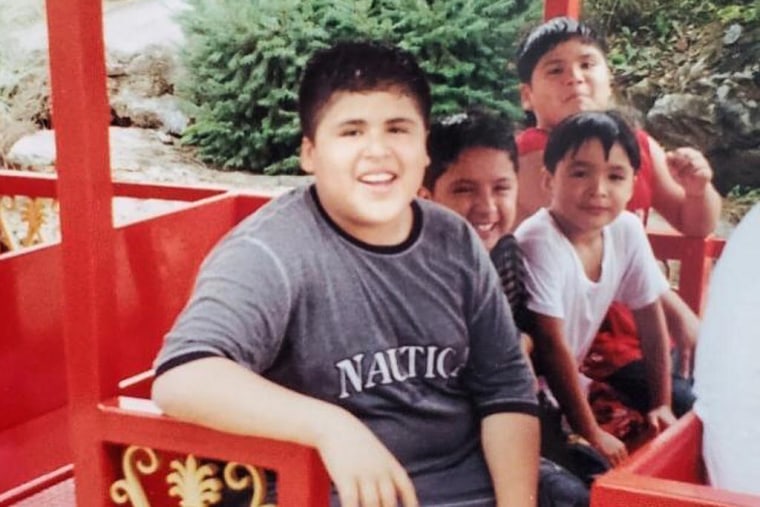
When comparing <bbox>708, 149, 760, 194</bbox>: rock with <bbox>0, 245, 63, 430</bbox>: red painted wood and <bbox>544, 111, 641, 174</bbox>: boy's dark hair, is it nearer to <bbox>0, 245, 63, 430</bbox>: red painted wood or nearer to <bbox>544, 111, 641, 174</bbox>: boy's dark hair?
<bbox>544, 111, 641, 174</bbox>: boy's dark hair

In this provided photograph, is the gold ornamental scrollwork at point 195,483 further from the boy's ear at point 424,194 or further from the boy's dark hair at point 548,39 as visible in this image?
the boy's dark hair at point 548,39

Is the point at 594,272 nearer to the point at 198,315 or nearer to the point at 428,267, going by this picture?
the point at 428,267

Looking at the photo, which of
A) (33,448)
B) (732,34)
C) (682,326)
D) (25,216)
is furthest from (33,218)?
(732,34)

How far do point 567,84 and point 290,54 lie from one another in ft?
1.46

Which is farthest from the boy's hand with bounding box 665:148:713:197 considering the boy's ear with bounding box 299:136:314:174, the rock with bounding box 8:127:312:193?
the rock with bounding box 8:127:312:193

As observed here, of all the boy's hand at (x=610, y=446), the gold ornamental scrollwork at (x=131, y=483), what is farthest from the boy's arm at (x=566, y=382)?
the gold ornamental scrollwork at (x=131, y=483)

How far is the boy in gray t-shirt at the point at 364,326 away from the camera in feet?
6.19

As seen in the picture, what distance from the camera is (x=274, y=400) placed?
190 centimetres

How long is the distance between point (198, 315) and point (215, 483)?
1.00ft

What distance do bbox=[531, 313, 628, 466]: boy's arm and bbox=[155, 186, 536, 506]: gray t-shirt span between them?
4cm

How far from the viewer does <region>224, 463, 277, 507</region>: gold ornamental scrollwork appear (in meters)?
2.00

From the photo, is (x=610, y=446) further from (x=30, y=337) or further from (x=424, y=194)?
(x=30, y=337)

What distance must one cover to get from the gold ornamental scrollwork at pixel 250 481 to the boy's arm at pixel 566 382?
18.9 inches

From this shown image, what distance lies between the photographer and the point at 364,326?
1925 mm
